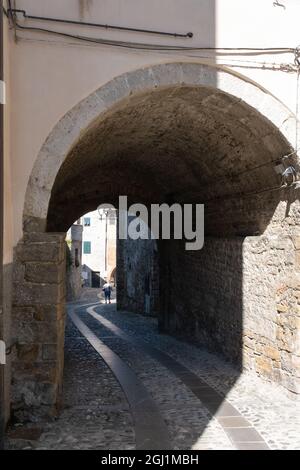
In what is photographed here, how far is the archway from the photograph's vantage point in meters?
4.90

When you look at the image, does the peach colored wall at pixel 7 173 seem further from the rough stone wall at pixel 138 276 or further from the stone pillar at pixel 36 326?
the rough stone wall at pixel 138 276

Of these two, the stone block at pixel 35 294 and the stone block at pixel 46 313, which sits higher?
the stone block at pixel 35 294

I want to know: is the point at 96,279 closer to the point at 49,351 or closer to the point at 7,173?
the point at 49,351

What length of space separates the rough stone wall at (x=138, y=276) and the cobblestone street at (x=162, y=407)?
621 cm

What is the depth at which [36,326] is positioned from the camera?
4.89 m

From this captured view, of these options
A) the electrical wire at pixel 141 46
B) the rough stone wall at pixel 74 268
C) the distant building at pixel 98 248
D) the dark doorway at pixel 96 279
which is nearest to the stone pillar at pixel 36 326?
the electrical wire at pixel 141 46

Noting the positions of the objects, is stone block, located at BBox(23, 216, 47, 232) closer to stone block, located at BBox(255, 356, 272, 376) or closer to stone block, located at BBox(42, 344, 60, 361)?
stone block, located at BBox(42, 344, 60, 361)

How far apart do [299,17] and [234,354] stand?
4.77 metres

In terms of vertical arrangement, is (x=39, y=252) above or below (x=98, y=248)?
above

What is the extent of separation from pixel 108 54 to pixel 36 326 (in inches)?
117

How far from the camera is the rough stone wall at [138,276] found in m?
15.1

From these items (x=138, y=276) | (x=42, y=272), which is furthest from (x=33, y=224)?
(x=138, y=276)

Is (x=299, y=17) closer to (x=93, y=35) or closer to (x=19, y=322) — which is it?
(x=93, y=35)

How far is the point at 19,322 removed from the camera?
16.0 ft
